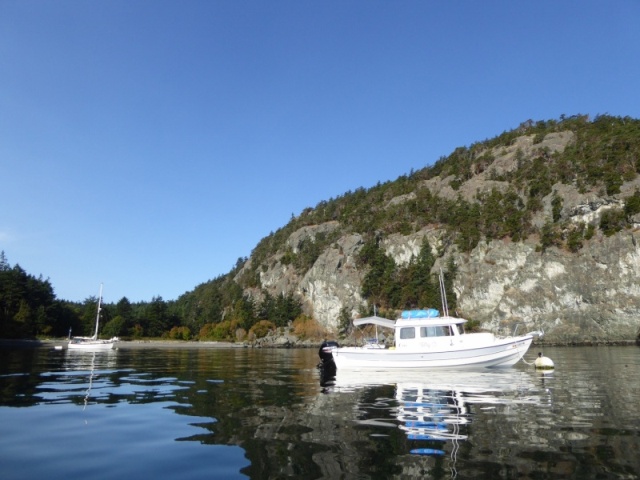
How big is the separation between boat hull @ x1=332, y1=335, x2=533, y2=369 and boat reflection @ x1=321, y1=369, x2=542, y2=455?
32.3 inches

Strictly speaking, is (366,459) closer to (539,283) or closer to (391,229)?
(539,283)

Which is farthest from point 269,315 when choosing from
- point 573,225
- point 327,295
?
point 573,225

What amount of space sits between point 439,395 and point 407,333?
1255 cm

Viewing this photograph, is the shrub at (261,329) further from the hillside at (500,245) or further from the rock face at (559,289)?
the rock face at (559,289)

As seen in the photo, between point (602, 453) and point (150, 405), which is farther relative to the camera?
point (150, 405)

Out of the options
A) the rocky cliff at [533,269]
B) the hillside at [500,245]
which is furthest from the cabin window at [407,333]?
the hillside at [500,245]

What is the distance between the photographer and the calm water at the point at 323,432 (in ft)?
27.1

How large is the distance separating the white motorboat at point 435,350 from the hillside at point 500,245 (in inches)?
3044

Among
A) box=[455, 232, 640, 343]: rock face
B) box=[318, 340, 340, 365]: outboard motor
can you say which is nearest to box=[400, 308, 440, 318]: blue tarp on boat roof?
box=[318, 340, 340, 365]: outboard motor

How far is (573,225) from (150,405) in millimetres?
114475

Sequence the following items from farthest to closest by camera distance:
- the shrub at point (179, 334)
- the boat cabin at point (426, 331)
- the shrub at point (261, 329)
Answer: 1. the shrub at point (261, 329)
2. the shrub at point (179, 334)
3. the boat cabin at point (426, 331)

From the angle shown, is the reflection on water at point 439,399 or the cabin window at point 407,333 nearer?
the reflection on water at point 439,399

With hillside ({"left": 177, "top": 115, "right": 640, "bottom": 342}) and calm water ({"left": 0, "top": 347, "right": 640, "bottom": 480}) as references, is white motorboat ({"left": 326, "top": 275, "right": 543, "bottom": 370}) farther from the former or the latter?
hillside ({"left": 177, "top": 115, "right": 640, "bottom": 342})

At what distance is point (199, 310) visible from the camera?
18838 cm
